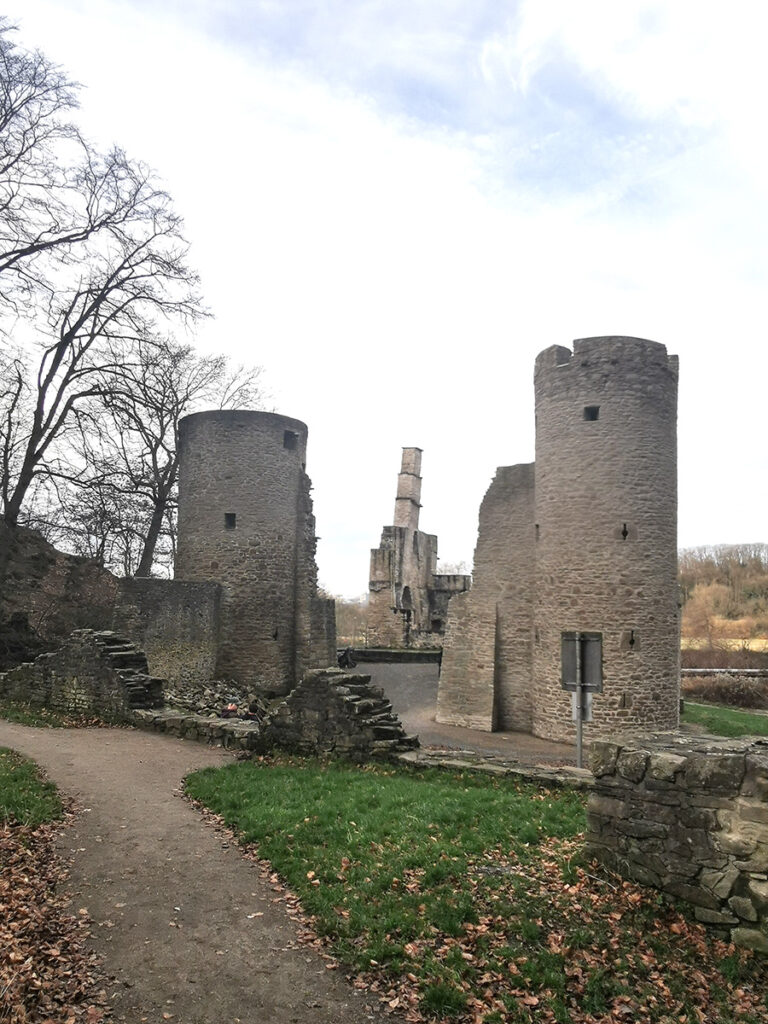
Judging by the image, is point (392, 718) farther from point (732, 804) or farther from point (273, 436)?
point (273, 436)

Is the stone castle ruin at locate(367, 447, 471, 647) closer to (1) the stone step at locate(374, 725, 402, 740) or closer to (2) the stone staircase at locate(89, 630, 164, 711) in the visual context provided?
(2) the stone staircase at locate(89, 630, 164, 711)

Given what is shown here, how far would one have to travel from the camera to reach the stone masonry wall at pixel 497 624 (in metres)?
19.6

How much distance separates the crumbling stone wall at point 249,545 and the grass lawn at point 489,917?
540 inches

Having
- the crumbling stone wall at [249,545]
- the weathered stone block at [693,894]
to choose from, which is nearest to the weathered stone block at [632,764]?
the weathered stone block at [693,894]

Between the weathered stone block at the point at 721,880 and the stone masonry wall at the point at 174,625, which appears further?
the stone masonry wall at the point at 174,625

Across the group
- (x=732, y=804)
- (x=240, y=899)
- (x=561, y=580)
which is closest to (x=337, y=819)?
(x=240, y=899)

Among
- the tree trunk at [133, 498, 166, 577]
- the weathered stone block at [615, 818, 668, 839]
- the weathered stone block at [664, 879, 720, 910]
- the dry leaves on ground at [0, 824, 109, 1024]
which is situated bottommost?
the dry leaves on ground at [0, 824, 109, 1024]

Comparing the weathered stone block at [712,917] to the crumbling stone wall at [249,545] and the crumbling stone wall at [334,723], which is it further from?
the crumbling stone wall at [249,545]

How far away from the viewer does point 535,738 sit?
18.3 meters

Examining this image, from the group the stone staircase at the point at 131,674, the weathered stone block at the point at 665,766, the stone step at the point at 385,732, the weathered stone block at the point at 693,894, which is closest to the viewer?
the weathered stone block at the point at 693,894

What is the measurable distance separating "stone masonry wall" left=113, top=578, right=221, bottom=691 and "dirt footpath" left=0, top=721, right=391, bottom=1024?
1031cm

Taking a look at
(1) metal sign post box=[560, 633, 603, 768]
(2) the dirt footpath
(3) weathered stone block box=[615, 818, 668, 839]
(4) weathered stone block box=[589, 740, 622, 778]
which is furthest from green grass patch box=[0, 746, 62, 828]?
(1) metal sign post box=[560, 633, 603, 768]

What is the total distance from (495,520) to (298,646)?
24.3 feet

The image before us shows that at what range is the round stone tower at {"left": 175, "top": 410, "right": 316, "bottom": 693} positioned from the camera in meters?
21.8
